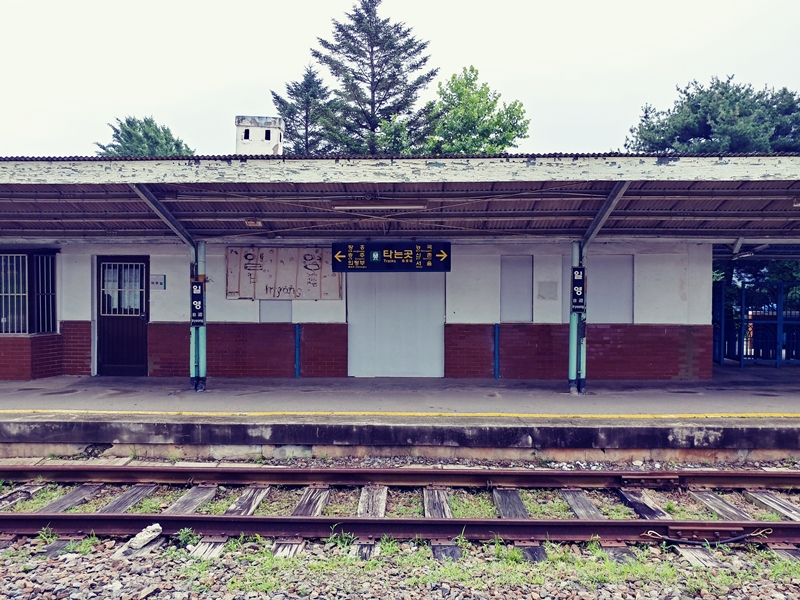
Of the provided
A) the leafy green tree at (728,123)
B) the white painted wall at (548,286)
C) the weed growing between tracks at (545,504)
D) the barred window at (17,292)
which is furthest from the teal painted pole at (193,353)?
the leafy green tree at (728,123)

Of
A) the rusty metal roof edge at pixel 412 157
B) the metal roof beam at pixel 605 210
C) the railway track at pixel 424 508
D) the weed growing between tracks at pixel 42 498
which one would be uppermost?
the rusty metal roof edge at pixel 412 157

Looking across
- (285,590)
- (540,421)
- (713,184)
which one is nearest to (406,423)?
(540,421)

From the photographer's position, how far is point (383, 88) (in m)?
32.5

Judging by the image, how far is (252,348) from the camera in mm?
10977

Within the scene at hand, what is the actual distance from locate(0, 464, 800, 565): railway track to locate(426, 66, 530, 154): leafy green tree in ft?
78.1

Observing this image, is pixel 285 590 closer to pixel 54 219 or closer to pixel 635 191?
pixel 635 191

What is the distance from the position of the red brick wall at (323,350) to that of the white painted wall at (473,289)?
A: 2411 mm

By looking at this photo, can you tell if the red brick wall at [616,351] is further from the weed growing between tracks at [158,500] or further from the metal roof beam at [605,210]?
the weed growing between tracks at [158,500]

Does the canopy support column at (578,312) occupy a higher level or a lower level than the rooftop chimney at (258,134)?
lower

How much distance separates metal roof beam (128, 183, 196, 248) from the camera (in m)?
7.52

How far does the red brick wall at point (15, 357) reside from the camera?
10484 millimetres

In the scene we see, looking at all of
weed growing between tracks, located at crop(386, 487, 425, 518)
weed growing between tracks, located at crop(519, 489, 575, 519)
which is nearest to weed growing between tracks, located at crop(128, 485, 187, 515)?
weed growing between tracks, located at crop(386, 487, 425, 518)

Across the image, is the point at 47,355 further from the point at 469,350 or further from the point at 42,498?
the point at 469,350

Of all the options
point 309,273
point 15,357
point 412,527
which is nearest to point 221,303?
point 309,273
